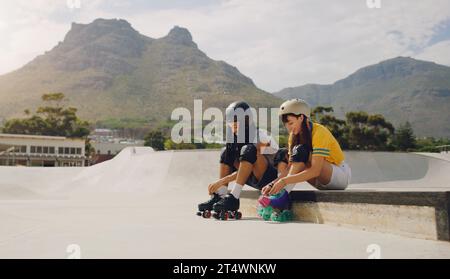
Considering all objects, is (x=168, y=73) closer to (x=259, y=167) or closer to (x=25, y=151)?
(x=25, y=151)

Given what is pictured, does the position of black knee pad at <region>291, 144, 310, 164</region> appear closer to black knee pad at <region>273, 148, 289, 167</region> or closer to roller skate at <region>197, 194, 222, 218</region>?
black knee pad at <region>273, 148, 289, 167</region>

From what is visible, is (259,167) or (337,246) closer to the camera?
(337,246)

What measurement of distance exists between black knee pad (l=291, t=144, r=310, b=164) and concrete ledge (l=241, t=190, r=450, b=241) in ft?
1.76

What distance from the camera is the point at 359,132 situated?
6875 centimetres

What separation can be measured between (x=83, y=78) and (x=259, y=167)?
174612mm

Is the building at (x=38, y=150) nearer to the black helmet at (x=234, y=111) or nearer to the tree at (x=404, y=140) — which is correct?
the tree at (x=404, y=140)

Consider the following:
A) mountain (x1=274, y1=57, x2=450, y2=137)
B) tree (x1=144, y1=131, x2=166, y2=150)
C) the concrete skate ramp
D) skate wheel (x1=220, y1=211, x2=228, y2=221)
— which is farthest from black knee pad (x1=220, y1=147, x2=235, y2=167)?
mountain (x1=274, y1=57, x2=450, y2=137)

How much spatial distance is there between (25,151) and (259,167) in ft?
198

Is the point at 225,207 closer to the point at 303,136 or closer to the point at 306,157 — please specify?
the point at 306,157

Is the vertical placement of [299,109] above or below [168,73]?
below

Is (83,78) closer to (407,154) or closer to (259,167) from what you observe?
(407,154)
